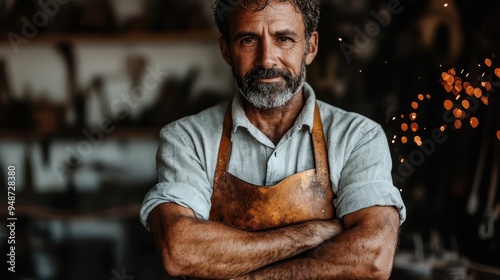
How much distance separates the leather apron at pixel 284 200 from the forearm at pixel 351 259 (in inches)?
5.6

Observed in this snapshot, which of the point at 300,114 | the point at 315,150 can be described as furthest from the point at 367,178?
the point at 300,114

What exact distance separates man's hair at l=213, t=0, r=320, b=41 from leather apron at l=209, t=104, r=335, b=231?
0.35m

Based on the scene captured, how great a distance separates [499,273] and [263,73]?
1798mm

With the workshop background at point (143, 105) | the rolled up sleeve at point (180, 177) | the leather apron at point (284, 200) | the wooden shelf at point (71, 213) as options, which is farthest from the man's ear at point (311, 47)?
the wooden shelf at point (71, 213)

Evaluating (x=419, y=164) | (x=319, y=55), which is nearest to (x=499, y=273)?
(x=419, y=164)

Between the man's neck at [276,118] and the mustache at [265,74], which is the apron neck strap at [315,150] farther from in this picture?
the mustache at [265,74]

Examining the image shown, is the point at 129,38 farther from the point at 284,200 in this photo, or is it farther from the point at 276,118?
the point at 284,200

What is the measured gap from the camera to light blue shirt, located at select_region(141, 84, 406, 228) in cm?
180

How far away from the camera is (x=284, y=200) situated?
73.9 inches

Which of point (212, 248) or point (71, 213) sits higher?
point (212, 248)

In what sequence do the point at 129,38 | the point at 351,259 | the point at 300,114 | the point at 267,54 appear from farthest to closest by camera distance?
1. the point at 129,38
2. the point at 300,114
3. the point at 267,54
4. the point at 351,259

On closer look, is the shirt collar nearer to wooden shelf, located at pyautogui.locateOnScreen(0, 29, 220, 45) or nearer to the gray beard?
the gray beard

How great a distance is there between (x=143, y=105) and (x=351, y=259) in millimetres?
1940

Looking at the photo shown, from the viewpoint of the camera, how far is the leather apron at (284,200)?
1874 mm
